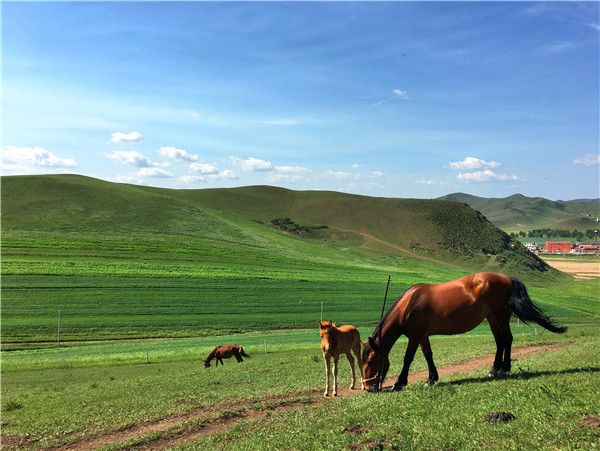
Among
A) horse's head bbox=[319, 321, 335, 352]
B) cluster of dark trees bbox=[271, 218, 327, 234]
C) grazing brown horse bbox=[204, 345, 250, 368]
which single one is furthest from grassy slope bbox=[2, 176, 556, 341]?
horse's head bbox=[319, 321, 335, 352]

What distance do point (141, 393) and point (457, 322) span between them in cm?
1337

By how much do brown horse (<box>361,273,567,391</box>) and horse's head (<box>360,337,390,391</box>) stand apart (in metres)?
0.69

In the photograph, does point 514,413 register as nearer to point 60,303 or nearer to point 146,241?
point 60,303

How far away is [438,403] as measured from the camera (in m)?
10.4

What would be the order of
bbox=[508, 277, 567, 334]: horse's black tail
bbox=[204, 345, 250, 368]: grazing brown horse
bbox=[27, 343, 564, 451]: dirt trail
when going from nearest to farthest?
bbox=[27, 343, 564, 451]: dirt trail < bbox=[508, 277, 567, 334]: horse's black tail < bbox=[204, 345, 250, 368]: grazing brown horse

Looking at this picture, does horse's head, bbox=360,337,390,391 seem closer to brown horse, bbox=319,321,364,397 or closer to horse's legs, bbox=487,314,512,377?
brown horse, bbox=319,321,364,397

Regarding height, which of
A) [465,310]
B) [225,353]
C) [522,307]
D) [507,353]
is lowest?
[225,353]

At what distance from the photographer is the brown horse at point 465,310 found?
1306 centimetres

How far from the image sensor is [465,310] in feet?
42.8

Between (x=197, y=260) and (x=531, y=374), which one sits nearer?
(x=531, y=374)

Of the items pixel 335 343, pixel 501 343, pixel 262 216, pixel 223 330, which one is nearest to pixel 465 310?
pixel 501 343

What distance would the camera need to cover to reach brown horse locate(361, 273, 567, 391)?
42.9 ft

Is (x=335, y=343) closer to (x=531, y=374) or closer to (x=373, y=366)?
(x=373, y=366)

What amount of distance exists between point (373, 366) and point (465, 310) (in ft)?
11.1
